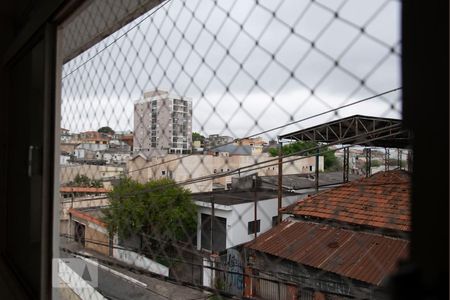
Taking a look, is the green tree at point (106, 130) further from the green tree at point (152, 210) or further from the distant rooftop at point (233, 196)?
the distant rooftop at point (233, 196)

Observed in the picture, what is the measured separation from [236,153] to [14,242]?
104 cm

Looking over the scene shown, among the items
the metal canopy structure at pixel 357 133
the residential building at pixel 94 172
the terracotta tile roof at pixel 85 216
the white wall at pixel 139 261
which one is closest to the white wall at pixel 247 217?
the metal canopy structure at pixel 357 133

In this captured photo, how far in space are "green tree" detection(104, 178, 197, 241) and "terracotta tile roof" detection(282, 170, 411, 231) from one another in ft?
1.07

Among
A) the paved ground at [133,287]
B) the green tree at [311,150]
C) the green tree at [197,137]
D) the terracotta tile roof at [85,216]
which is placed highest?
the green tree at [197,137]

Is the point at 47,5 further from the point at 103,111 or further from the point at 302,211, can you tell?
the point at 302,211

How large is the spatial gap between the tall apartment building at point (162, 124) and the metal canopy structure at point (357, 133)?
29cm

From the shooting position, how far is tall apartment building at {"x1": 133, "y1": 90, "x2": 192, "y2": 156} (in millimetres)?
732

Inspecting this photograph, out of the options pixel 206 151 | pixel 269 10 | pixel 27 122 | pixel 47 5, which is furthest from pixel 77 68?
pixel 269 10

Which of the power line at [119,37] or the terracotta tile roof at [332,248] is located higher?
the power line at [119,37]

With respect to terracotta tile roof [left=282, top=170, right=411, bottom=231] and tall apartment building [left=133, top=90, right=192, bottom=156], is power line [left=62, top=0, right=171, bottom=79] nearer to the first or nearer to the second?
tall apartment building [left=133, top=90, right=192, bottom=156]

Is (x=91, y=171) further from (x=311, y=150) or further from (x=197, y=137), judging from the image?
(x=311, y=150)

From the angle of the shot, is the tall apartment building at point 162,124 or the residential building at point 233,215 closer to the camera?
the residential building at point 233,215

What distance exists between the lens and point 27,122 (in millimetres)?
1055

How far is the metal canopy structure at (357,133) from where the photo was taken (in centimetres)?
36
